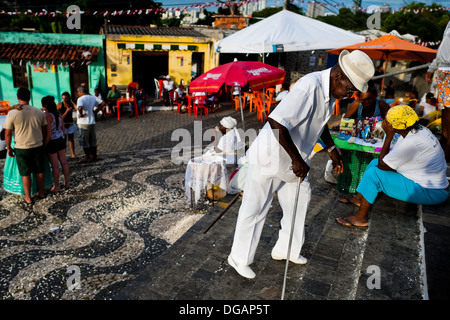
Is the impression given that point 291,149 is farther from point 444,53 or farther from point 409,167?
point 444,53

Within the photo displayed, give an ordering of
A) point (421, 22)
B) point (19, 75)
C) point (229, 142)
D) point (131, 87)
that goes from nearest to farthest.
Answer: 1. point (229, 142)
2. point (131, 87)
3. point (19, 75)
4. point (421, 22)

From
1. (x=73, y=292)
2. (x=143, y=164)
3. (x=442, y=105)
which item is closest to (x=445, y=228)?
(x=442, y=105)

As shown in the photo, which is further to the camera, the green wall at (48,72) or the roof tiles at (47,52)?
the green wall at (48,72)

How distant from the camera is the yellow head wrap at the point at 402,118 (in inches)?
141

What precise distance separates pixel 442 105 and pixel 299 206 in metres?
3.52

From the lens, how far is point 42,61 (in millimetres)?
15414

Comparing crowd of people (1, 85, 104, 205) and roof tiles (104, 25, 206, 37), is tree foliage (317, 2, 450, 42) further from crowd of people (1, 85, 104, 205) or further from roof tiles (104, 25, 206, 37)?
crowd of people (1, 85, 104, 205)

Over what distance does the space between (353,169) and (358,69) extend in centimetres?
267

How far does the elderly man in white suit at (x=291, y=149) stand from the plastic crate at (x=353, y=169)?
183 centimetres

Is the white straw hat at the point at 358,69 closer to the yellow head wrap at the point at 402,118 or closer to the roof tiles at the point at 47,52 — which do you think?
the yellow head wrap at the point at 402,118

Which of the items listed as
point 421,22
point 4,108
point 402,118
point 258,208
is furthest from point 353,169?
point 421,22

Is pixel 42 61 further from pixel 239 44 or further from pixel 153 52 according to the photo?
pixel 239 44

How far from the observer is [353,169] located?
4.94m

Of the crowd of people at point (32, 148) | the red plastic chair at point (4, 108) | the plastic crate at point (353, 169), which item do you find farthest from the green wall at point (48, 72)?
the plastic crate at point (353, 169)
